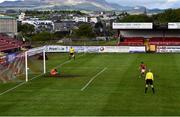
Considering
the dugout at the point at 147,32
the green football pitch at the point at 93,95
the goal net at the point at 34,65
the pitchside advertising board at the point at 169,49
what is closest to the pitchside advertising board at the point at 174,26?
the dugout at the point at 147,32

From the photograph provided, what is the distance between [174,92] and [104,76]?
35.2 feet

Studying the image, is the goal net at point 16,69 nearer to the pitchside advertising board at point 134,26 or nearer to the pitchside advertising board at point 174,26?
the pitchside advertising board at point 134,26

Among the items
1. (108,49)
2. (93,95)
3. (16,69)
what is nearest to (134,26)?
(108,49)

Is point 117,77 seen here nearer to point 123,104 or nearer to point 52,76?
point 52,76

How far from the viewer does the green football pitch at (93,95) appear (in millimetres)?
24578

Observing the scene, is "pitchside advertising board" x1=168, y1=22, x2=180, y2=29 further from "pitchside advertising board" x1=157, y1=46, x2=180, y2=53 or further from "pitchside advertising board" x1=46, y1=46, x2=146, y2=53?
"pitchside advertising board" x1=46, y1=46, x2=146, y2=53

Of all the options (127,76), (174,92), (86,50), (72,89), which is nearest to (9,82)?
(72,89)

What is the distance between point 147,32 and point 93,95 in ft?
203

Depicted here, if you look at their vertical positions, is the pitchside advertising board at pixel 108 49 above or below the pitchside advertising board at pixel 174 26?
below

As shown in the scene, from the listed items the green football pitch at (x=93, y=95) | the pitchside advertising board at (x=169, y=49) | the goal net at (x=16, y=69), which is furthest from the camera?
the pitchside advertising board at (x=169, y=49)

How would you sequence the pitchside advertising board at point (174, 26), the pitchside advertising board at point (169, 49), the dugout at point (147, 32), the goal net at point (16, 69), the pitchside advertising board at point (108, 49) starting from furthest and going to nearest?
the dugout at point (147, 32) < the pitchside advertising board at point (174, 26) < the pitchside advertising board at point (108, 49) < the pitchside advertising board at point (169, 49) < the goal net at point (16, 69)

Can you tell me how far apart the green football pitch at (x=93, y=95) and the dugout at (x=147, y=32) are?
40.5 metres

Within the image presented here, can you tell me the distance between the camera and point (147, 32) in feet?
296

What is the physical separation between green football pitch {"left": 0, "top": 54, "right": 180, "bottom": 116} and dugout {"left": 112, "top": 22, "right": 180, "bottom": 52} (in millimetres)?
40493
